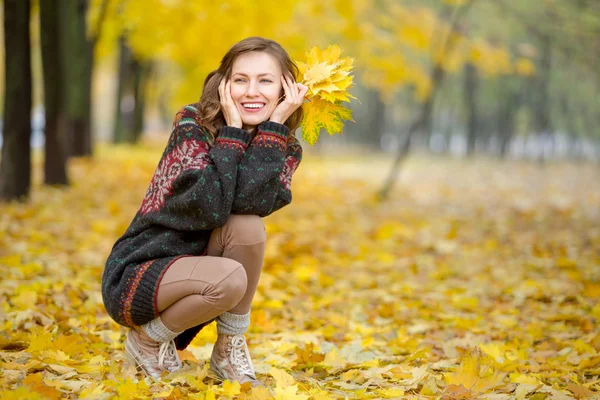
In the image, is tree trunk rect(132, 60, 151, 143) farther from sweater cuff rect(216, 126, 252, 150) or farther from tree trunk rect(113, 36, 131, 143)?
sweater cuff rect(216, 126, 252, 150)

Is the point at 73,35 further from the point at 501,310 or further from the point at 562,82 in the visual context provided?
the point at 562,82

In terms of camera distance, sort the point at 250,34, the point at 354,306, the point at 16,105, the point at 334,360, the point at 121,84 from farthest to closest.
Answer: the point at 121,84 → the point at 250,34 → the point at 16,105 → the point at 354,306 → the point at 334,360

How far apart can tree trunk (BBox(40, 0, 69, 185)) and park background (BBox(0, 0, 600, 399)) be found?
0.08ft

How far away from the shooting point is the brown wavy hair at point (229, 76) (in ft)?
8.54

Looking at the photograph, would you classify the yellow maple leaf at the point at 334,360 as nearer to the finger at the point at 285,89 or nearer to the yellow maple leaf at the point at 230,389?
the yellow maple leaf at the point at 230,389

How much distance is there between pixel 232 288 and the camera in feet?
7.91

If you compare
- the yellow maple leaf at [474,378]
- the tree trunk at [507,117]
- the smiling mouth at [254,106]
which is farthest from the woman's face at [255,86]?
the tree trunk at [507,117]

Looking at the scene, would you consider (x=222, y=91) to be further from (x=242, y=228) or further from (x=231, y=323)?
(x=231, y=323)

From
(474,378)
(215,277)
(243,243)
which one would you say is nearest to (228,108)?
(243,243)

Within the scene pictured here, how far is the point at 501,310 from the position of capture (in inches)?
172

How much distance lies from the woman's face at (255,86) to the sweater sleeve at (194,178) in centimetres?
15

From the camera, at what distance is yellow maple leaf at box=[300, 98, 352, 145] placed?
8.87 feet

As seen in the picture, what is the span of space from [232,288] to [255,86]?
0.87 m

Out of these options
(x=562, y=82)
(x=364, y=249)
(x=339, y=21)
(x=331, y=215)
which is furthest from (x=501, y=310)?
(x=562, y=82)
